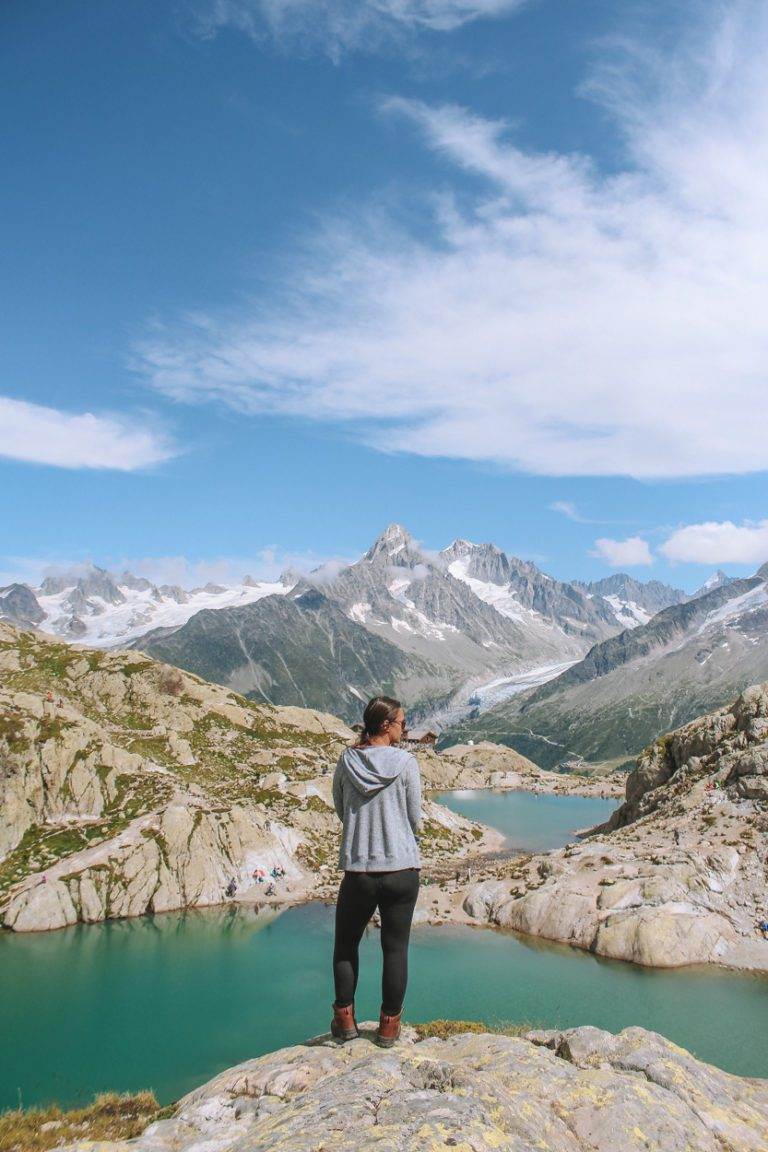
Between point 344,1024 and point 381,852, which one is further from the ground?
point 381,852

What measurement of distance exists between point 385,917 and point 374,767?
7.63 feet

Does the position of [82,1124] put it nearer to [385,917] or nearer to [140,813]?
[385,917]

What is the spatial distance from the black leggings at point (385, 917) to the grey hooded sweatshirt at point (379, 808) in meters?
0.19

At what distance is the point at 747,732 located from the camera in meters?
61.6

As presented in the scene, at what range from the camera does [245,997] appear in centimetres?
4366

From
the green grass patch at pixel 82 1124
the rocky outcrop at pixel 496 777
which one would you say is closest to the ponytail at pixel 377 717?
the green grass patch at pixel 82 1124

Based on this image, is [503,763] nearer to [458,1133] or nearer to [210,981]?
[210,981]

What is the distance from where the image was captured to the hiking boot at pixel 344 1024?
11406 mm

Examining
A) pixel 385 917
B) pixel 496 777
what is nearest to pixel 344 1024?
pixel 385 917

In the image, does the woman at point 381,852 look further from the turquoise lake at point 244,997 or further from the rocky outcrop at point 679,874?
the rocky outcrop at point 679,874

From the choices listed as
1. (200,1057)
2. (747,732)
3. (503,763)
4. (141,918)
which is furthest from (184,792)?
(503,763)

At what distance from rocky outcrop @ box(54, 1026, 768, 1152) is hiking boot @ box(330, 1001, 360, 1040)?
0.16m

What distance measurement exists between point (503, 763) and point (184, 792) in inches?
5397

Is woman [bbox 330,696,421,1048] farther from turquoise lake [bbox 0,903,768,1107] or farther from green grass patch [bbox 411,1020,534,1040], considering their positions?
turquoise lake [bbox 0,903,768,1107]
